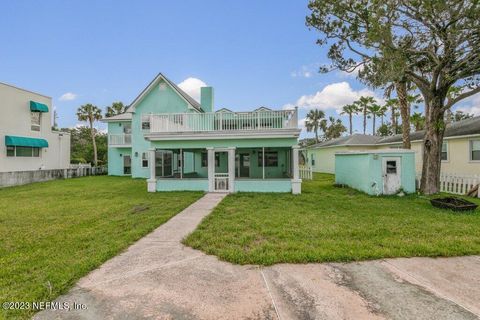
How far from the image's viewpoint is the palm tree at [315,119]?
53.2 m

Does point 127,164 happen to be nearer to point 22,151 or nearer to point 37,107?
point 22,151

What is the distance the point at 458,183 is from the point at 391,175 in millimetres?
Result: 3731

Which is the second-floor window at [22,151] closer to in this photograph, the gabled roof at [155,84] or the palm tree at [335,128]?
the gabled roof at [155,84]

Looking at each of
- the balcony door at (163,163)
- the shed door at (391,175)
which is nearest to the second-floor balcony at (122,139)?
the balcony door at (163,163)

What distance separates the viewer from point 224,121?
12.8m

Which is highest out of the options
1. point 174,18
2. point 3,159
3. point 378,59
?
point 174,18

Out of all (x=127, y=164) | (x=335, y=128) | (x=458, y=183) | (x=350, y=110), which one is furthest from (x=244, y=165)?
(x=335, y=128)

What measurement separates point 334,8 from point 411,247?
10.9m

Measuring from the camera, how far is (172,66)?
66.0 feet

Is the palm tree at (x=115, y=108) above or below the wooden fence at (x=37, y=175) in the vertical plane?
above

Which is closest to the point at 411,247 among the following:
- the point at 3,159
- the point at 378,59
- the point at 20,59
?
the point at 378,59

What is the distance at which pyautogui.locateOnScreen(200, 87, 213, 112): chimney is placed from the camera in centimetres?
1992

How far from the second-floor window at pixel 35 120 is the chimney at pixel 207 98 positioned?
14495 millimetres

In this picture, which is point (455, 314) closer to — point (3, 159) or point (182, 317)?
point (182, 317)
